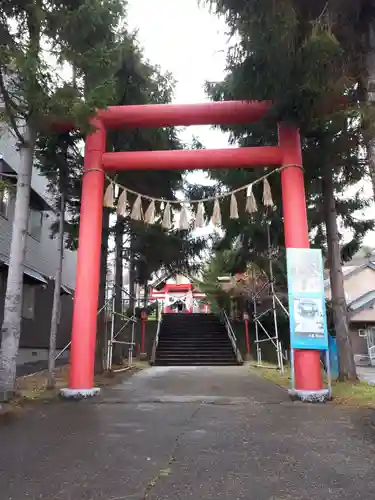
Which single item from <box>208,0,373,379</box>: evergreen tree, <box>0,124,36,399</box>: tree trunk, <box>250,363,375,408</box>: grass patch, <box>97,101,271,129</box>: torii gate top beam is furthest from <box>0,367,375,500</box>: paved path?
<box>97,101,271,129</box>: torii gate top beam

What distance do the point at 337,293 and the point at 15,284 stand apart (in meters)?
6.46

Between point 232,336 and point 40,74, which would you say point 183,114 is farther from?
point 232,336

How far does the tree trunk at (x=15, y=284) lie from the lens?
22.8 feet

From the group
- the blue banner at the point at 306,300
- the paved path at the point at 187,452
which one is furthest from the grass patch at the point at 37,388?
the blue banner at the point at 306,300

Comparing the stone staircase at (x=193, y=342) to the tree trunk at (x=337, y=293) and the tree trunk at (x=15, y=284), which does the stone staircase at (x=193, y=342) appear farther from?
the tree trunk at (x=15, y=284)

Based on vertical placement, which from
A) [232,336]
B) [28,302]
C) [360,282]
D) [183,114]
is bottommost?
[232,336]

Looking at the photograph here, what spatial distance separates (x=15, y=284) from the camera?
7.23 meters

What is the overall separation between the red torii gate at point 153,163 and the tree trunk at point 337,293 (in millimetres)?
1464

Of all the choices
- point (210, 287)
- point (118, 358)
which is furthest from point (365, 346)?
point (118, 358)

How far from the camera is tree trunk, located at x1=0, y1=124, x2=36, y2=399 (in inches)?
274

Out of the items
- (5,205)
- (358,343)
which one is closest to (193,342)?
(5,205)

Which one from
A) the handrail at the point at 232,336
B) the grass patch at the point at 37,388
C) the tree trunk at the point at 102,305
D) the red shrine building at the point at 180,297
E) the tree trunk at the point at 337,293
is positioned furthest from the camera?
the red shrine building at the point at 180,297

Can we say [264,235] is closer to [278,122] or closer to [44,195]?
[278,122]

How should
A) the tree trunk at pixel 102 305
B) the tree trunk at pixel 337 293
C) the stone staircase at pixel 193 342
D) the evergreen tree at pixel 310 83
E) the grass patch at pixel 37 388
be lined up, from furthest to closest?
the stone staircase at pixel 193 342 < the tree trunk at pixel 102 305 < the tree trunk at pixel 337 293 < the grass patch at pixel 37 388 < the evergreen tree at pixel 310 83
